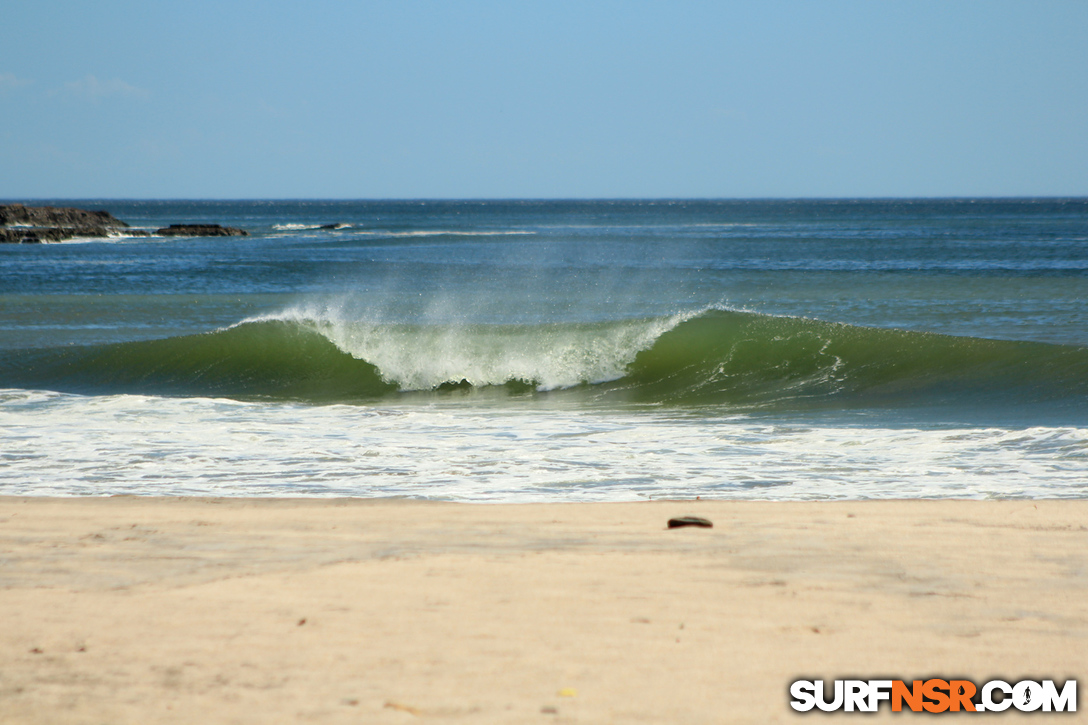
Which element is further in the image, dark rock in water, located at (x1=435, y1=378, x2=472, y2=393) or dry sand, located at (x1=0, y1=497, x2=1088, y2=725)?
dark rock in water, located at (x1=435, y1=378, x2=472, y2=393)

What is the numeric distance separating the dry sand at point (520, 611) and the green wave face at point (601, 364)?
687cm

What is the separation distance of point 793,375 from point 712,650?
1078 centimetres

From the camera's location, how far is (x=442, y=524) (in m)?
5.61

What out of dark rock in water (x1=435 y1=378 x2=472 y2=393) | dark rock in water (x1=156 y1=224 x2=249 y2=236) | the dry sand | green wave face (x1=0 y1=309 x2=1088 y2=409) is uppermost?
dark rock in water (x1=156 y1=224 x2=249 y2=236)

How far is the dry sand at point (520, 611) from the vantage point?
10.2ft

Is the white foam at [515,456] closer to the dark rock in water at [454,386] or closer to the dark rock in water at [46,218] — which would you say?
the dark rock in water at [454,386]

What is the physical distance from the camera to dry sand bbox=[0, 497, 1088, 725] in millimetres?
3107

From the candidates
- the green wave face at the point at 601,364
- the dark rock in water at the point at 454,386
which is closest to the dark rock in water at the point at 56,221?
the green wave face at the point at 601,364

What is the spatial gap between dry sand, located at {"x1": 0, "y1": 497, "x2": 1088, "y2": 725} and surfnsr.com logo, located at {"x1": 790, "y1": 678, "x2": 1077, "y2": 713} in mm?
57

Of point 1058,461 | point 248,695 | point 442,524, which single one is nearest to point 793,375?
point 1058,461

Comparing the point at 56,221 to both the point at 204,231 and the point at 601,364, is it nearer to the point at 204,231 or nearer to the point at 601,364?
the point at 204,231

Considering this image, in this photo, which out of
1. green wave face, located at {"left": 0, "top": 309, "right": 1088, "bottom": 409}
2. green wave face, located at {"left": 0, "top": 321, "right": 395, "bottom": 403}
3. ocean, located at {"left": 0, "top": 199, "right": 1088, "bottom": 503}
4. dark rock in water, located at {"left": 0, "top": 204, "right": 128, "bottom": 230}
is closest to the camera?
ocean, located at {"left": 0, "top": 199, "right": 1088, "bottom": 503}

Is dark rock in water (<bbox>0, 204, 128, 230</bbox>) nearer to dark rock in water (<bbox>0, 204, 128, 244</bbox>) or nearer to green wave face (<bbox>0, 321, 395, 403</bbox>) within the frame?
dark rock in water (<bbox>0, 204, 128, 244</bbox>)

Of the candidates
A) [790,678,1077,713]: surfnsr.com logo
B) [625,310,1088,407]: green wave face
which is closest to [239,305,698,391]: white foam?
[625,310,1088,407]: green wave face
